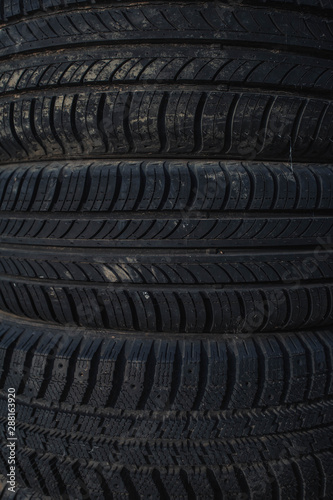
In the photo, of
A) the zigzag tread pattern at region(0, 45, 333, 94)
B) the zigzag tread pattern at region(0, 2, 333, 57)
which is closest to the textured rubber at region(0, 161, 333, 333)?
the zigzag tread pattern at region(0, 45, 333, 94)

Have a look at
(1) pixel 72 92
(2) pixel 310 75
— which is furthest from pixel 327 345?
(1) pixel 72 92

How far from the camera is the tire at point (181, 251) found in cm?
123

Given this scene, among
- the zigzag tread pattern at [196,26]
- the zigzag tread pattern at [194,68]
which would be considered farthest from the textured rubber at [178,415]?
the zigzag tread pattern at [196,26]

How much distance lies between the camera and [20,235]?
1.36 metres

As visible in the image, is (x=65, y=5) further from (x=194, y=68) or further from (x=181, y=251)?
(x=181, y=251)

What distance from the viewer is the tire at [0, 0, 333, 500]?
4.02ft

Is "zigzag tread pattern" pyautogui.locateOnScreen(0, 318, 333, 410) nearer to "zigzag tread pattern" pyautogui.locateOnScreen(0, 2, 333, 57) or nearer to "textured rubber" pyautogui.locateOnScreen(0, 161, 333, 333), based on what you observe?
"textured rubber" pyautogui.locateOnScreen(0, 161, 333, 333)

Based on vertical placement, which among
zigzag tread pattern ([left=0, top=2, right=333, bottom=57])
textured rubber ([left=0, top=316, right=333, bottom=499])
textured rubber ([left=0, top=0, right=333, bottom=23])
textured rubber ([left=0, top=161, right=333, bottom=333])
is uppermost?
textured rubber ([left=0, top=0, right=333, bottom=23])

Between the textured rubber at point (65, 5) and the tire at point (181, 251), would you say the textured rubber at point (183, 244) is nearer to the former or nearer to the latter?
the tire at point (181, 251)

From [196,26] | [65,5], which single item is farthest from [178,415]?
[65,5]

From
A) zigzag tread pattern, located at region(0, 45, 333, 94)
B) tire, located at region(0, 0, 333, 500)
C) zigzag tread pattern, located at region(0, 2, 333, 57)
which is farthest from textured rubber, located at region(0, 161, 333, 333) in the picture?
zigzag tread pattern, located at region(0, 2, 333, 57)

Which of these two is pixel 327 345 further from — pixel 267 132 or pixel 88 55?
pixel 88 55

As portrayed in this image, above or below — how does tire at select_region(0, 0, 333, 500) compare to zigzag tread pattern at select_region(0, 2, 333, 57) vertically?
below

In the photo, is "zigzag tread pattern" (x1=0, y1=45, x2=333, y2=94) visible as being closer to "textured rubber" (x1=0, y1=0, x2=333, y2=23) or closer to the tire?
the tire
